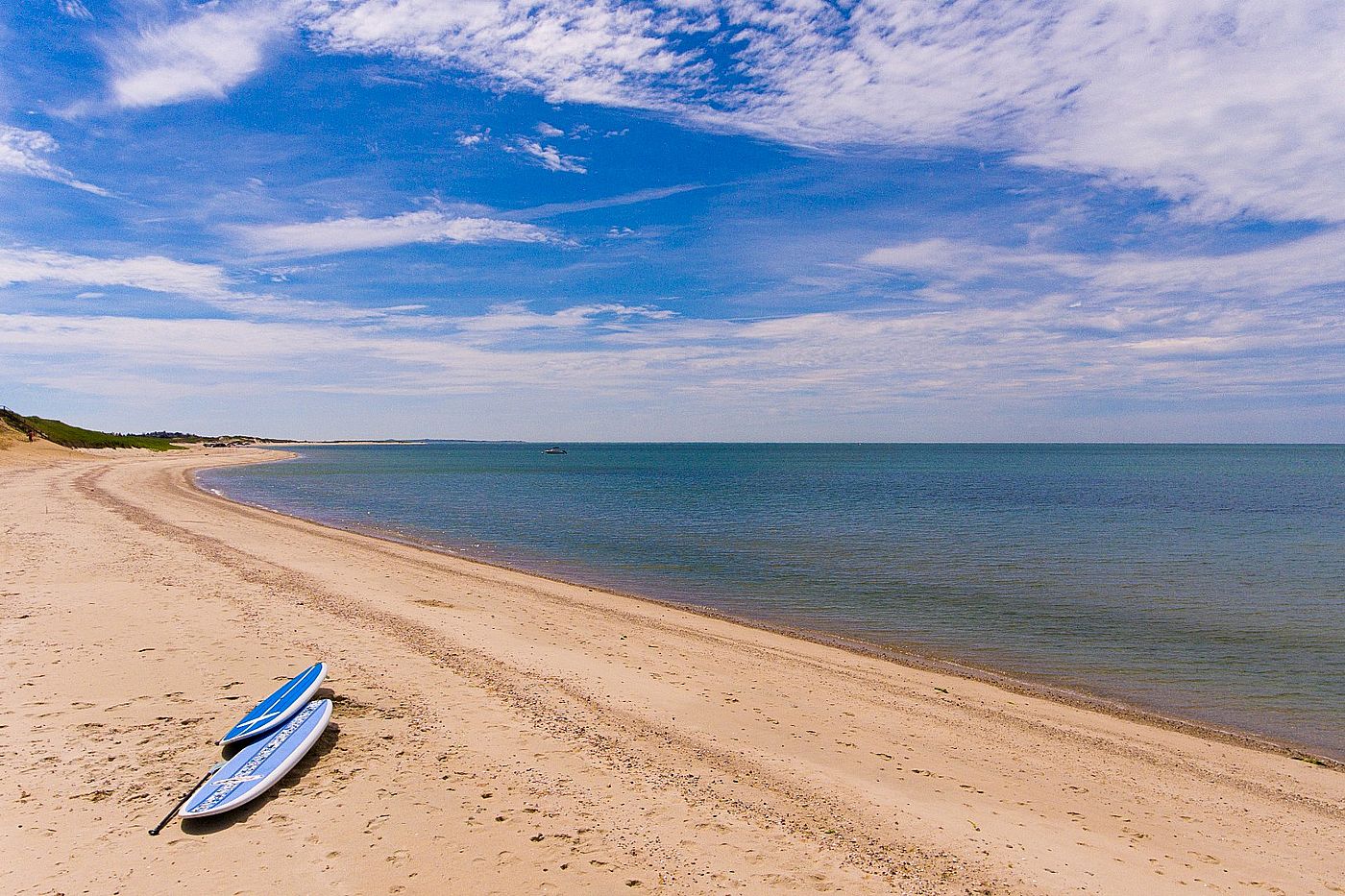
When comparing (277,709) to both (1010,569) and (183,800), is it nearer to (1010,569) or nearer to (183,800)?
(183,800)

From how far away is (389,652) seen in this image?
13.9 metres

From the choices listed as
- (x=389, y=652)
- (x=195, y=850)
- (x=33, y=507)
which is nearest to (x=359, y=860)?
(x=195, y=850)

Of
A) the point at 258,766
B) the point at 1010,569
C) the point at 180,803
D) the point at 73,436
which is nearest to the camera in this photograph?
the point at 180,803

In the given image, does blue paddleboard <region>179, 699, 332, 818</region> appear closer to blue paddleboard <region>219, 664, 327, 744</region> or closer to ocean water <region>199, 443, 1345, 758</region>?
→ blue paddleboard <region>219, 664, 327, 744</region>

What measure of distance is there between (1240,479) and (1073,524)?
3044 inches

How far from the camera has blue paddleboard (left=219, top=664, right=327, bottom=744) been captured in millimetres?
9047

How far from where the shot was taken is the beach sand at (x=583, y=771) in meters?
7.05

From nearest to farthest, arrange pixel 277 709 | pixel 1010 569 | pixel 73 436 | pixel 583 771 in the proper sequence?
1. pixel 583 771
2. pixel 277 709
3. pixel 1010 569
4. pixel 73 436

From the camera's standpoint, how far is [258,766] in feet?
27.0

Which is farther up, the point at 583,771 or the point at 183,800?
the point at 183,800

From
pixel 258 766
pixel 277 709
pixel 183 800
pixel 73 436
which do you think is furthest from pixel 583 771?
pixel 73 436

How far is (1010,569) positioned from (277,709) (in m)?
28.8

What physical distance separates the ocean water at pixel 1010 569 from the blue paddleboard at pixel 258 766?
14692 millimetres

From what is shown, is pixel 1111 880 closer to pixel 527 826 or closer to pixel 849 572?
pixel 527 826
